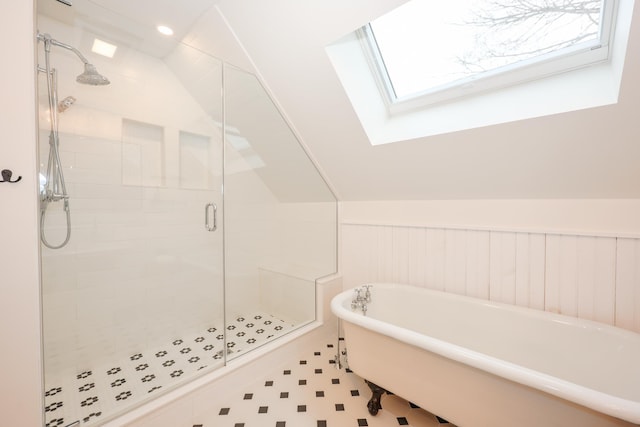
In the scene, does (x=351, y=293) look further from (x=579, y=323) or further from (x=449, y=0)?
(x=449, y=0)

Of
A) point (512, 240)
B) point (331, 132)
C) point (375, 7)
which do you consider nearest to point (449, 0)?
point (375, 7)

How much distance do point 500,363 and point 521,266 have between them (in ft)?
3.18

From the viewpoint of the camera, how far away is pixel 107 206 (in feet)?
6.70

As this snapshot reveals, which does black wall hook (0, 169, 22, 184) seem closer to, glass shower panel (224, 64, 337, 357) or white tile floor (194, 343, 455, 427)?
glass shower panel (224, 64, 337, 357)

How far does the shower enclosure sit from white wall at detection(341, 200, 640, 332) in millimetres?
764

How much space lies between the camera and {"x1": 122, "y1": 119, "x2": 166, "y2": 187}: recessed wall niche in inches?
83.6

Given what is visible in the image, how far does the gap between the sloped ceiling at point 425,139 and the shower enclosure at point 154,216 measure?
0.37 metres

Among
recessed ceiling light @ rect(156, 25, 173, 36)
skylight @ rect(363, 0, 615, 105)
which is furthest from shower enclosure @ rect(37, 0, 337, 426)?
skylight @ rect(363, 0, 615, 105)

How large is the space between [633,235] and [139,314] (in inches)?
135

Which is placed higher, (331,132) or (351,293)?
(331,132)

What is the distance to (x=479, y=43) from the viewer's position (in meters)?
1.60

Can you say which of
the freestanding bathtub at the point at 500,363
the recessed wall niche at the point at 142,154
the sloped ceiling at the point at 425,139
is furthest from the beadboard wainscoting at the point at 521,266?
the recessed wall niche at the point at 142,154

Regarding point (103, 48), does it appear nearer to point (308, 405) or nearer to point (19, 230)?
point (19, 230)

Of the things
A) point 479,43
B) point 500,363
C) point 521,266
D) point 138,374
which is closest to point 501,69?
point 479,43
